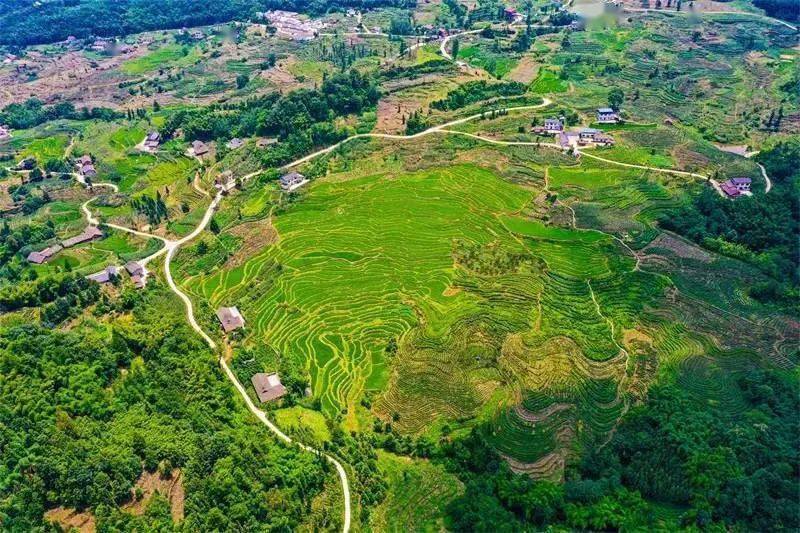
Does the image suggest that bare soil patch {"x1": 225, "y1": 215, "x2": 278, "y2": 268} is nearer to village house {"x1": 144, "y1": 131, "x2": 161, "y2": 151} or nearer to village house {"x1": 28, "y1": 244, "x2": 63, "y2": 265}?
village house {"x1": 28, "y1": 244, "x2": 63, "y2": 265}

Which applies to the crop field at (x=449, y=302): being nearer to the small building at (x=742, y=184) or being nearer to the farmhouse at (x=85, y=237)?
the small building at (x=742, y=184)

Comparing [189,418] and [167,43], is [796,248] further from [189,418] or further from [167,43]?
[167,43]

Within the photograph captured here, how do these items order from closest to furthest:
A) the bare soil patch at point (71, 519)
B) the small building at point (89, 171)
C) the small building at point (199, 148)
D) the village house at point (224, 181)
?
the bare soil patch at point (71, 519), the village house at point (224, 181), the small building at point (89, 171), the small building at point (199, 148)

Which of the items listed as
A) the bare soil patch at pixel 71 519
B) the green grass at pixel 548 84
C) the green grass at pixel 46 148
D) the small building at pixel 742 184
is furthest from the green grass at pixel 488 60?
the bare soil patch at pixel 71 519

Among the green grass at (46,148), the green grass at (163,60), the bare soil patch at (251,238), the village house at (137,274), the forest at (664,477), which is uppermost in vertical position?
the green grass at (163,60)

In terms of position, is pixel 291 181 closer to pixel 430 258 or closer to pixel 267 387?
pixel 430 258

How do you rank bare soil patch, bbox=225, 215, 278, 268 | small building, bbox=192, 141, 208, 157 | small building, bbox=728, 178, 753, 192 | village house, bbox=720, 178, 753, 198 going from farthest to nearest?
small building, bbox=192, 141, 208, 157 < small building, bbox=728, 178, 753, 192 < village house, bbox=720, 178, 753, 198 < bare soil patch, bbox=225, 215, 278, 268

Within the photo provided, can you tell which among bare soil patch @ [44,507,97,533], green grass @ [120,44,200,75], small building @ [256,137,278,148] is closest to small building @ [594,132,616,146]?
small building @ [256,137,278,148]
